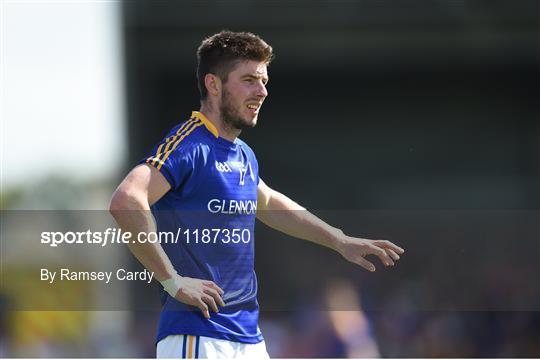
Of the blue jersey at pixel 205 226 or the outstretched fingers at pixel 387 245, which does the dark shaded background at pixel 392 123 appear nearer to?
the outstretched fingers at pixel 387 245

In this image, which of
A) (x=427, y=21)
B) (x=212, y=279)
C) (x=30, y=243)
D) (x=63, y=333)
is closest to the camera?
(x=212, y=279)

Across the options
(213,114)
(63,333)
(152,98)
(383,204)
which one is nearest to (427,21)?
(383,204)

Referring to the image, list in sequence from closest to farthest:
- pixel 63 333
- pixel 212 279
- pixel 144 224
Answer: pixel 144 224
pixel 212 279
pixel 63 333

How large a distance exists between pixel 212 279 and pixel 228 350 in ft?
0.77

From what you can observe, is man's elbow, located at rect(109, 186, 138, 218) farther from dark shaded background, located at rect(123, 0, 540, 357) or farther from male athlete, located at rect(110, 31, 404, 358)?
dark shaded background, located at rect(123, 0, 540, 357)

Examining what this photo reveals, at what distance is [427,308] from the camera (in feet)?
15.7

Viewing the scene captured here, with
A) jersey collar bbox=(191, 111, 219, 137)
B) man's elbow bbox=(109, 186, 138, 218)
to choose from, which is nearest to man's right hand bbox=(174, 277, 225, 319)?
man's elbow bbox=(109, 186, 138, 218)

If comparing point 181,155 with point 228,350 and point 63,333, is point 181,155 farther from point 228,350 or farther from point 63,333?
point 63,333

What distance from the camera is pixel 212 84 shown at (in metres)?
3.00

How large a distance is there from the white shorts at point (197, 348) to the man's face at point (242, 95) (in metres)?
0.72

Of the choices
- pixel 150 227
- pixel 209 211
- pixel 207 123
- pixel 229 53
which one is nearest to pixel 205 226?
pixel 209 211

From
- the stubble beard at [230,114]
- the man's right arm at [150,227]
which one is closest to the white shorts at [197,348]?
the man's right arm at [150,227]

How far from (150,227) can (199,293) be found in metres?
0.25

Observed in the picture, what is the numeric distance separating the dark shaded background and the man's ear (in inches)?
46.5
